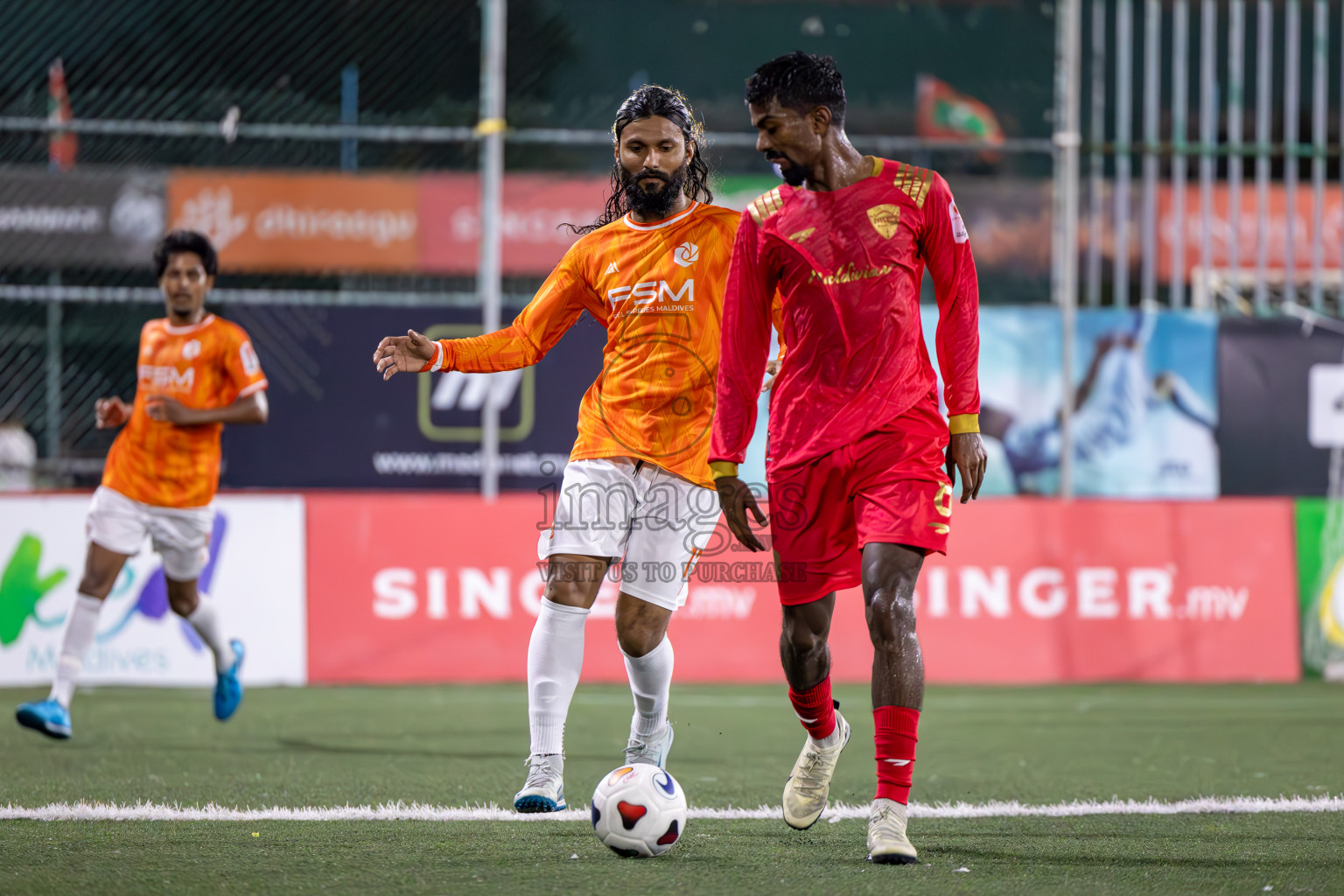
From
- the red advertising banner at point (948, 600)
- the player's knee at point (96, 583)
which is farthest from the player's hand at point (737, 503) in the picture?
the red advertising banner at point (948, 600)

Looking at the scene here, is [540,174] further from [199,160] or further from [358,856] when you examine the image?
[358,856]

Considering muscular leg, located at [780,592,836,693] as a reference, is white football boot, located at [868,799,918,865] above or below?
below

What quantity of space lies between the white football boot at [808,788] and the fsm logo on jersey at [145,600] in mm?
5036

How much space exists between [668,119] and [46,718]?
3.62 m

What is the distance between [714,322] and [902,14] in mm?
7819

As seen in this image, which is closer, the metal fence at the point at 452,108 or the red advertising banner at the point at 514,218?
the metal fence at the point at 452,108

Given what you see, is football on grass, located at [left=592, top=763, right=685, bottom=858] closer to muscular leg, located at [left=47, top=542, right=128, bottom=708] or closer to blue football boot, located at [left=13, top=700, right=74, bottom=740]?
blue football boot, located at [left=13, top=700, right=74, bottom=740]

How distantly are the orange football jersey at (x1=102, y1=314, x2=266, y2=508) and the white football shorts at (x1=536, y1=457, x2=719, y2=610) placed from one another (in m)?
3.05

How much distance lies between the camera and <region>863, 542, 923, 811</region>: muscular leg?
3766 millimetres

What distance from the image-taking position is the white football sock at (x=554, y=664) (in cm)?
430

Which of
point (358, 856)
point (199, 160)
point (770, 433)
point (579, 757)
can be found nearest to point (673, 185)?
point (770, 433)

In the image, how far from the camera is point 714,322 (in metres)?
4.43

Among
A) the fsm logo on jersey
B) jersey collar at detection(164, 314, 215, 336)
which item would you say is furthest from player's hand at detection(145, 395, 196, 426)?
the fsm logo on jersey

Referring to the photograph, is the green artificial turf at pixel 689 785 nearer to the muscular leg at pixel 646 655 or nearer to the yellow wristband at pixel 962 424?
the muscular leg at pixel 646 655
